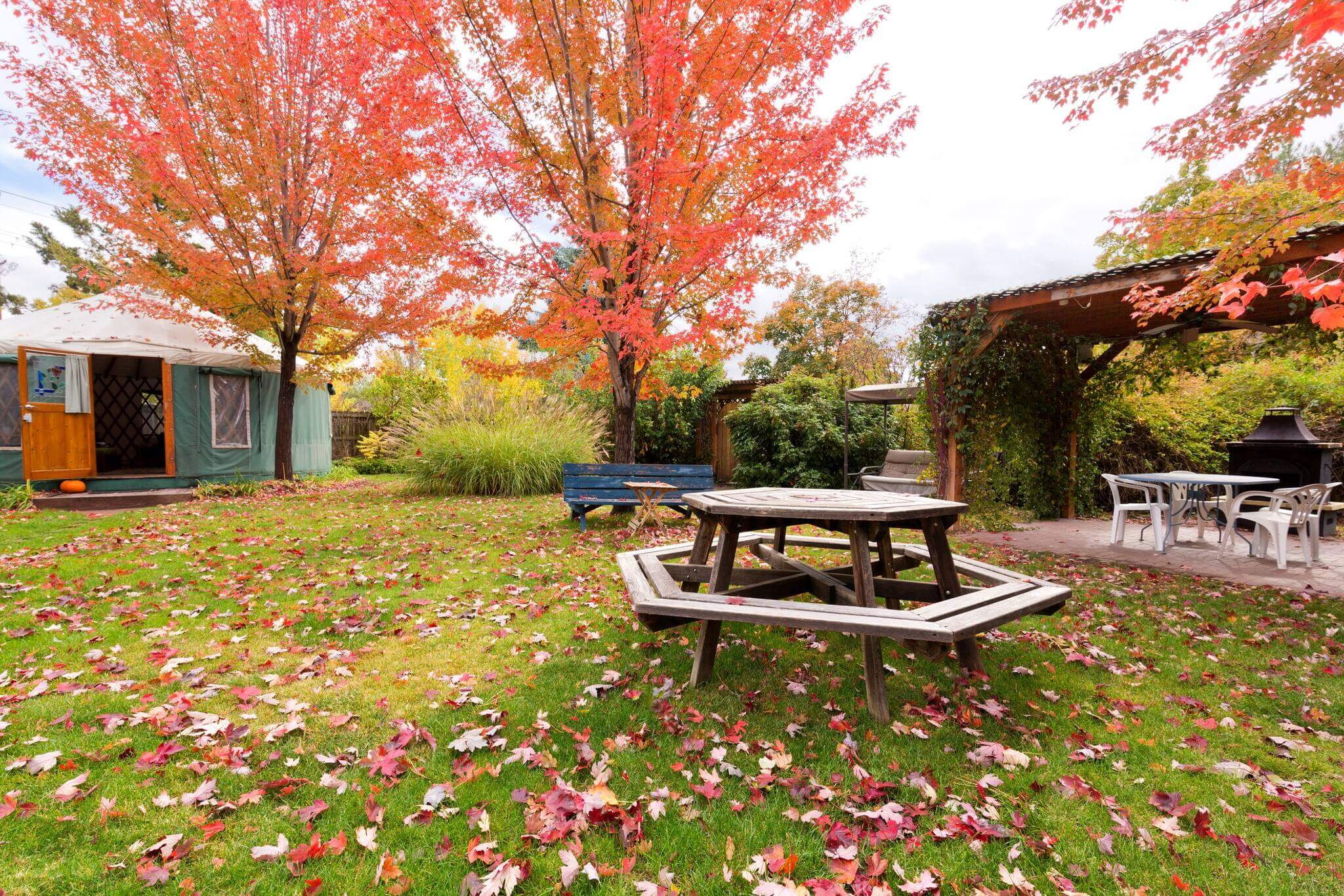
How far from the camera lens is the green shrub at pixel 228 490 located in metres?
8.59

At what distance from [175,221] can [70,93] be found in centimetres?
172

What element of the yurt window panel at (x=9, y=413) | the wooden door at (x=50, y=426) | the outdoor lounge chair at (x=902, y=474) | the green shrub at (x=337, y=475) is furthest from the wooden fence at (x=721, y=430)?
the yurt window panel at (x=9, y=413)

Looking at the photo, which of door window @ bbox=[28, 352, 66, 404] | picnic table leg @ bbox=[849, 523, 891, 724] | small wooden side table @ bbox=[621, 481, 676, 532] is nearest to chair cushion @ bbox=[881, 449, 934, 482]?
small wooden side table @ bbox=[621, 481, 676, 532]

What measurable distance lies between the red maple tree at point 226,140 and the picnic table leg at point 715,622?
4.88 meters

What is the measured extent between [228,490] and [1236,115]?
41.6 ft

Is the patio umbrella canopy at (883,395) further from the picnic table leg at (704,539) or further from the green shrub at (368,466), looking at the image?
the green shrub at (368,466)

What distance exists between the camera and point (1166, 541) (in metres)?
5.61

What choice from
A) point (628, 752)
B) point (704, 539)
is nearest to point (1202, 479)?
point (704, 539)

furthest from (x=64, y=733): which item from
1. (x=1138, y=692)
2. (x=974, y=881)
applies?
(x=1138, y=692)

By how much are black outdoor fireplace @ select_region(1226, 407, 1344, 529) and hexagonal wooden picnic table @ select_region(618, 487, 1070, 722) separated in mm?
5999

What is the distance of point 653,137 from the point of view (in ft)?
17.1

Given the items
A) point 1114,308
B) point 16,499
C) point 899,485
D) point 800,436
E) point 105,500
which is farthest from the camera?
point 800,436

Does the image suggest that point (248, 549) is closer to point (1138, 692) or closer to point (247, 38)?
point (1138, 692)

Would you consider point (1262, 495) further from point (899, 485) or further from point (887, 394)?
point (887, 394)
